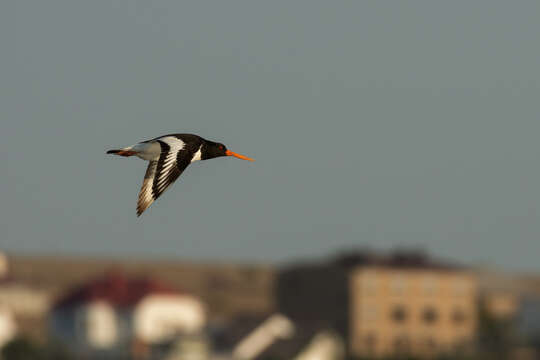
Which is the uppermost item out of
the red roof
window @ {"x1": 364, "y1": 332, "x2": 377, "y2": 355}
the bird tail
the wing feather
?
the bird tail

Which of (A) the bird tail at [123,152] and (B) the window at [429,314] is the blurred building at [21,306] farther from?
(A) the bird tail at [123,152]

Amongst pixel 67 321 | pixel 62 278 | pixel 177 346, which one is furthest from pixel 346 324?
pixel 177 346

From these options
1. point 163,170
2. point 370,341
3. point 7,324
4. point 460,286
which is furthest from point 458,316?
point 163,170

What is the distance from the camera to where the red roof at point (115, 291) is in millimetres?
175125

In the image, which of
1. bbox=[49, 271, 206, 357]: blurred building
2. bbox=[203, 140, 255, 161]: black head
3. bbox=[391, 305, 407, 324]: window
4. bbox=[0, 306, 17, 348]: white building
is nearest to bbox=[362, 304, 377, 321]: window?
bbox=[391, 305, 407, 324]: window

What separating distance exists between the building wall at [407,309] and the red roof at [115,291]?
2202 centimetres

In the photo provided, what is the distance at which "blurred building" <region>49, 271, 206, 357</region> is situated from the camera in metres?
170

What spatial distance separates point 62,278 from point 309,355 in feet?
381

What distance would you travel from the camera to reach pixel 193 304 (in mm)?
179750

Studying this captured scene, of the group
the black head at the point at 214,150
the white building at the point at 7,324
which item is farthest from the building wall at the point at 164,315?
the black head at the point at 214,150

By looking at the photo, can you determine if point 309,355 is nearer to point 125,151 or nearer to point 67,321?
point 125,151

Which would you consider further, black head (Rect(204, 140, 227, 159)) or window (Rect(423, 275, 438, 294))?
window (Rect(423, 275, 438, 294))

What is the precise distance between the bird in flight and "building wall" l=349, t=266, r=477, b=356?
453 feet

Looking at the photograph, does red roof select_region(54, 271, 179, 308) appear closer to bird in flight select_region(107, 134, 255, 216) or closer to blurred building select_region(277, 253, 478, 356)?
blurred building select_region(277, 253, 478, 356)
